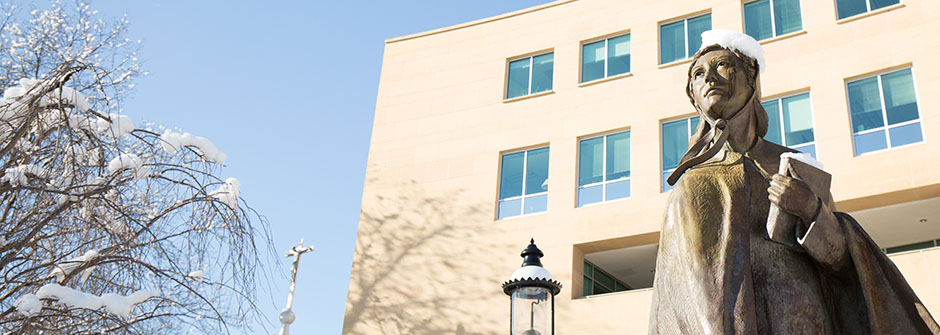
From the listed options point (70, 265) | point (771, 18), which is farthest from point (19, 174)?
point (771, 18)

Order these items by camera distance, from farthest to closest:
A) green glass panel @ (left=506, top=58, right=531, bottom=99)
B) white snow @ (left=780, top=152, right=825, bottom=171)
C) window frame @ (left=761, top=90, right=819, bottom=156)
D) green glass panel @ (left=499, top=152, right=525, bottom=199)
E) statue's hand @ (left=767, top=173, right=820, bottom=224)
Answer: green glass panel @ (left=506, top=58, right=531, bottom=99), green glass panel @ (left=499, top=152, right=525, bottom=199), window frame @ (left=761, top=90, right=819, bottom=156), white snow @ (left=780, top=152, right=825, bottom=171), statue's hand @ (left=767, top=173, right=820, bottom=224)

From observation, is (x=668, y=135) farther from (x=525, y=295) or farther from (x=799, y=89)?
(x=525, y=295)

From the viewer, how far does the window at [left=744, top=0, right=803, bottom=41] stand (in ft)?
67.9

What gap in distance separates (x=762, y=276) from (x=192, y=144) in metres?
5.26

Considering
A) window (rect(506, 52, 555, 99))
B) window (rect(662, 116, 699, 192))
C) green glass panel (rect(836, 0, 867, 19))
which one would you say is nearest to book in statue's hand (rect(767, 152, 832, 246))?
window (rect(662, 116, 699, 192))

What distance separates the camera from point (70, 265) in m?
6.16

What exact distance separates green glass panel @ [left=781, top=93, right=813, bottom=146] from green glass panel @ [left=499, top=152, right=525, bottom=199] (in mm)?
6255

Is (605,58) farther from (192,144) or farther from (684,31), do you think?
(192,144)

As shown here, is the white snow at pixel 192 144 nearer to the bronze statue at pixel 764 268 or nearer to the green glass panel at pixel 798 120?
the bronze statue at pixel 764 268

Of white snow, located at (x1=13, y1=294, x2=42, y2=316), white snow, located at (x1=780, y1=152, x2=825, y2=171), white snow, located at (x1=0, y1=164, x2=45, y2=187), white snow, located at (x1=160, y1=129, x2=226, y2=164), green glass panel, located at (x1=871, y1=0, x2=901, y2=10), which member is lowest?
white snow, located at (x1=780, y1=152, x2=825, y2=171)

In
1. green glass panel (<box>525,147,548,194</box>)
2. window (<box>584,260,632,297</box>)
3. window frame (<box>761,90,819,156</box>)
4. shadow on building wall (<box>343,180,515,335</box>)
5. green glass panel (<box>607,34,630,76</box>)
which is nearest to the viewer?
window frame (<box>761,90,819,156</box>)

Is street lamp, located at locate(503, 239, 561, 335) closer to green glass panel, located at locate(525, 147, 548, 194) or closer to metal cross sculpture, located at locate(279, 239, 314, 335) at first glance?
green glass panel, located at locate(525, 147, 548, 194)

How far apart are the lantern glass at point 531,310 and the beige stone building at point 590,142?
975cm

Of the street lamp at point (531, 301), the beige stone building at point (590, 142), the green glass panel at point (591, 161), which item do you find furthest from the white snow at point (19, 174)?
the green glass panel at point (591, 161)
